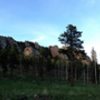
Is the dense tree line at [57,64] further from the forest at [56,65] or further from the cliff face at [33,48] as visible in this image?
the cliff face at [33,48]

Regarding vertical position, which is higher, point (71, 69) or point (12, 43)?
point (12, 43)

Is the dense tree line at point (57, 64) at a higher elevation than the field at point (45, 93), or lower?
higher

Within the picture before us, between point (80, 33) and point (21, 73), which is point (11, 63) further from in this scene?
point (80, 33)

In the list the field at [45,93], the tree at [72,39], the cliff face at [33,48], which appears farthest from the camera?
the cliff face at [33,48]

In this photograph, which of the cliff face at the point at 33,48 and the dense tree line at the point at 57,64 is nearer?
the dense tree line at the point at 57,64

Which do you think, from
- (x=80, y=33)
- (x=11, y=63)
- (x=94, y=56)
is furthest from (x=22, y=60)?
(x=80, y=33)

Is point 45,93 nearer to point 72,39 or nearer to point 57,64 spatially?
point 72,39

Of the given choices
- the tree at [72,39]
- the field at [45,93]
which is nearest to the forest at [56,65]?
the tree at [72,39]

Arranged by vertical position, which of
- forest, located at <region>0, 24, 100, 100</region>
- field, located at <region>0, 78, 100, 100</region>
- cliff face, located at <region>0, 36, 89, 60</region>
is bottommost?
field, located at <region>0, 78, 100, 100</region>

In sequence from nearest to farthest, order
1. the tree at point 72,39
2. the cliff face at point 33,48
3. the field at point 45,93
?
the field at point 45,93 < the tree at point 72,39 < the cliff face at point 33,48

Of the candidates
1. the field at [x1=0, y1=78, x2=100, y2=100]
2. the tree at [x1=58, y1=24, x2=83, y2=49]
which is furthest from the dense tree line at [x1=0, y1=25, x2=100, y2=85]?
the field at [x1=0, y1=78, x2=100, y2=100]

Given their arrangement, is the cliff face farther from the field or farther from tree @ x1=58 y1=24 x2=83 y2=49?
the field

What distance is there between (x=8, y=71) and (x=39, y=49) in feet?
224

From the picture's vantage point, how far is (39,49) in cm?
18712
